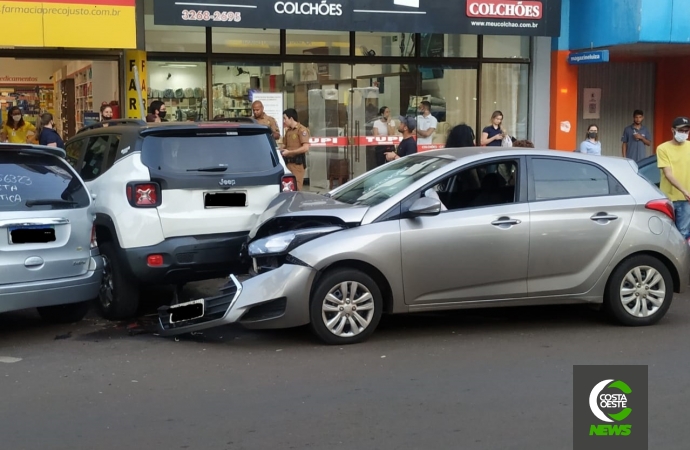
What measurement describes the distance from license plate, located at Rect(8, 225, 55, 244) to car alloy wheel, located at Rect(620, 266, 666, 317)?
16.4 ft

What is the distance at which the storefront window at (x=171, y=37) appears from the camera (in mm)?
14492

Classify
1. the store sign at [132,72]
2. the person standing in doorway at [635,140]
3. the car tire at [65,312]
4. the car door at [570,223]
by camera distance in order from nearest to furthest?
the car door at [570,223] → the car tire at [65,312] → the store sign at [132,72] → the person standing in doorway at [635,140]

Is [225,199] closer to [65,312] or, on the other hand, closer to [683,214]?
[65,312]

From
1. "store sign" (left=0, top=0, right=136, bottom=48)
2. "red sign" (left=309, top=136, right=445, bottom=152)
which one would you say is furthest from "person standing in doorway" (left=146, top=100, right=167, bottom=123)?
"red sign" (left=309, top=136, right=445, bottom=152)

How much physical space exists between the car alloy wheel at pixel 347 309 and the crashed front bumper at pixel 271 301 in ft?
0.63

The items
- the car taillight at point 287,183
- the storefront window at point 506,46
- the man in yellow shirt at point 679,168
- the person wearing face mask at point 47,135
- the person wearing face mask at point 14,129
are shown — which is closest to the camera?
the car taillight at point 287,183

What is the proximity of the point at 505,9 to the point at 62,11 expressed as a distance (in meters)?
7.01

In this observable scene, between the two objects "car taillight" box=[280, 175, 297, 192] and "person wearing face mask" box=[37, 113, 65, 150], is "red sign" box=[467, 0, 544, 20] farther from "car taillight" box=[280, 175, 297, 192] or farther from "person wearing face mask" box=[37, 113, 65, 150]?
"car taillight" box=[280, 175, 297, 192]

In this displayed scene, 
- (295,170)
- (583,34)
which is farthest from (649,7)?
(295,170)

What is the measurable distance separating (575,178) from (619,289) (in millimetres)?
1062

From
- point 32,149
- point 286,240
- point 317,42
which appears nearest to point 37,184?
point 32,149

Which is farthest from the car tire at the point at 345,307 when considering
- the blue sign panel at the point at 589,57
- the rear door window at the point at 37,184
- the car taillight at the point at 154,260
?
the blue sign panel at the point at 589,57

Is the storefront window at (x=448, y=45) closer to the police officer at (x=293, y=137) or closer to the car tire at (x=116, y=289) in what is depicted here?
the police officer at (x=293, y=137)

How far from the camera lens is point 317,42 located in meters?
15.5
